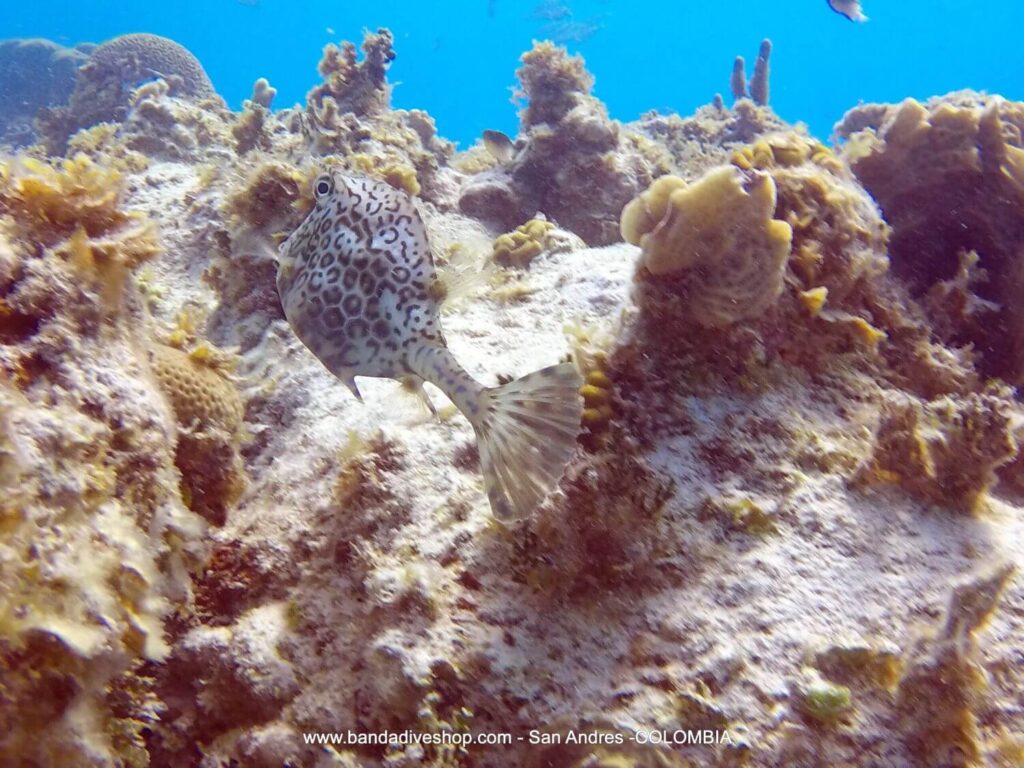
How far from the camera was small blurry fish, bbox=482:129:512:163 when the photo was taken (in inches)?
329

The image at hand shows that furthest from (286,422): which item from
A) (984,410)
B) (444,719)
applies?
(984,410)

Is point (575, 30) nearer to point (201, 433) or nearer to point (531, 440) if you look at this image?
point (201, 433)

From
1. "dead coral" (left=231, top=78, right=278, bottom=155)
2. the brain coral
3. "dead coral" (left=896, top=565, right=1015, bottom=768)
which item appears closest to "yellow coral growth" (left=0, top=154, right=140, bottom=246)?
"dead coral" (left=896, top=565, right=1015, bottom=768)

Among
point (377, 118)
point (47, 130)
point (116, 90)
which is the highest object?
point (116, 90)

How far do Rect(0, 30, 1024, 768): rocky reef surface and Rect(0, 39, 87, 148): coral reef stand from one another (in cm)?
2303

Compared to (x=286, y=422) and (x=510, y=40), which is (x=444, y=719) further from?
(x=510, y=40)

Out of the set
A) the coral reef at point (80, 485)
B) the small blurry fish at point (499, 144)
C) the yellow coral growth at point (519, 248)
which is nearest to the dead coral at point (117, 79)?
the small blurry fish at point (499, 144)

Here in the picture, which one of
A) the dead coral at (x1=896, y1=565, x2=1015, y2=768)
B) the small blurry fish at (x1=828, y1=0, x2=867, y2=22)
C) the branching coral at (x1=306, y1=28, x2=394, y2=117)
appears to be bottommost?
the dead coral at (x1=896, y1=565, x2=1015, y2=768)

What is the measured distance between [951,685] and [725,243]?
1835 millimetres

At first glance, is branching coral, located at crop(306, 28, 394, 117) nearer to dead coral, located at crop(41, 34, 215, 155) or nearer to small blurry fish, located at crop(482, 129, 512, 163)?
small blurry fish, located at crop(482, 129, 512, 163)

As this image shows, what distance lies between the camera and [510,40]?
14612 cm

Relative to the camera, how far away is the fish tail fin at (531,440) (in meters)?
2.37

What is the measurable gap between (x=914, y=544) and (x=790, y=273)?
1388 mm

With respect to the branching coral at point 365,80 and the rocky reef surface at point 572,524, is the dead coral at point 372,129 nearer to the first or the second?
the branching coral at point 365,80
